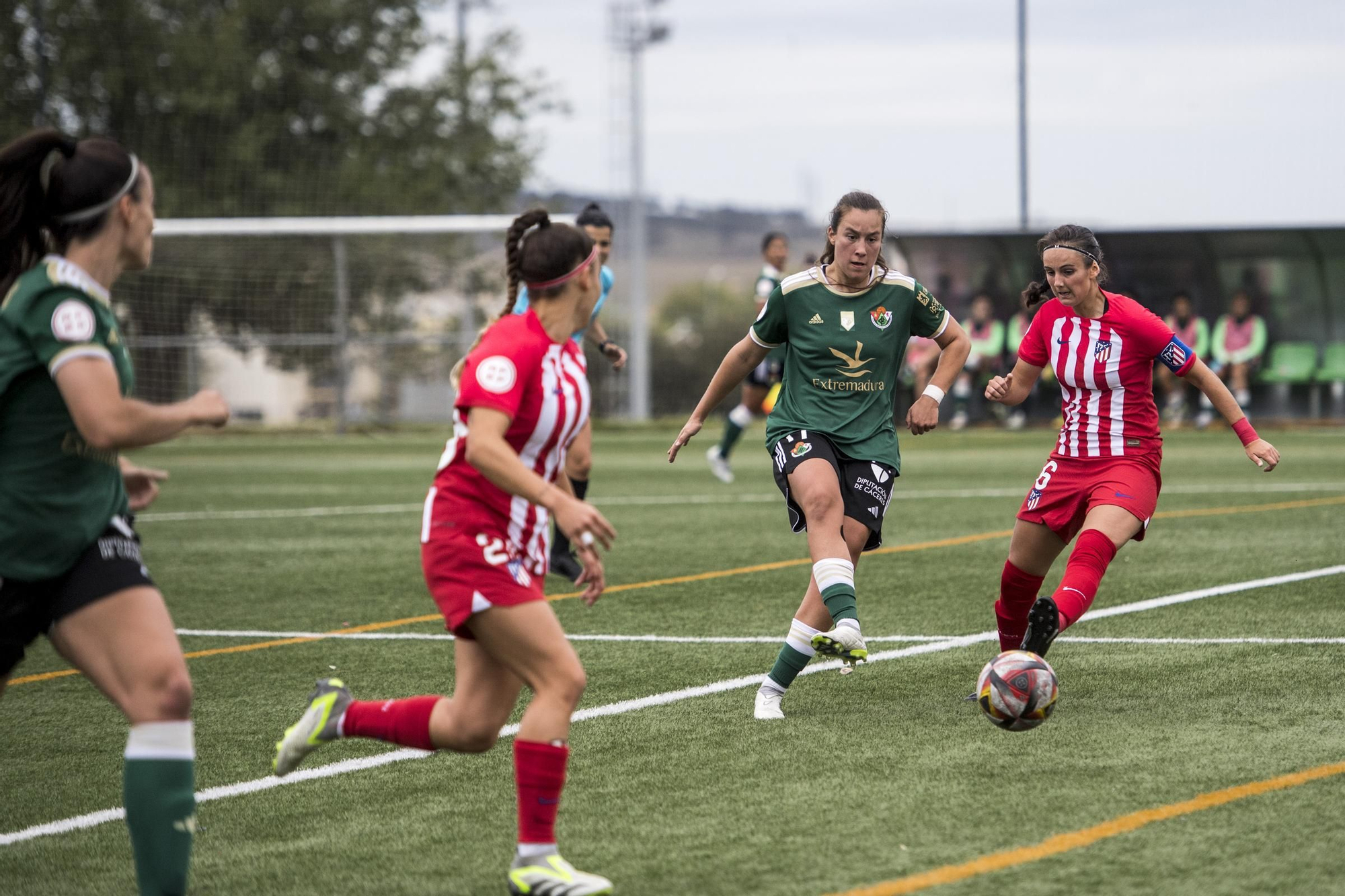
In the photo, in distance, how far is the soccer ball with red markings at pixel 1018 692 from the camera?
5094 mm

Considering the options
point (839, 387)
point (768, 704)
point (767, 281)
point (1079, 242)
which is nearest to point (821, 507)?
point (839, 387)

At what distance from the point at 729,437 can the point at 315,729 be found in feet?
40.3

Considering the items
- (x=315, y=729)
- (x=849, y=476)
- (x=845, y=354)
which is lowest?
(x=315, y=729)

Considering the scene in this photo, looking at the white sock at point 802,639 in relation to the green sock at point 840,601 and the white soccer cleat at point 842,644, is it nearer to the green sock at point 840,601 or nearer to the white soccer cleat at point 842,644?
the green sock at point 840,601

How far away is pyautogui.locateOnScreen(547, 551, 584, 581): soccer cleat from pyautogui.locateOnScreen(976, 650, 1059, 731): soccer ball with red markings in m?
4.38

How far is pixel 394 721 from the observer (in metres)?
4.27

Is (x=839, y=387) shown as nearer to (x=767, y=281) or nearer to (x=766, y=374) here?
(x=767, y=281)

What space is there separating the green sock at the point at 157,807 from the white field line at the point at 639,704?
1.03 m

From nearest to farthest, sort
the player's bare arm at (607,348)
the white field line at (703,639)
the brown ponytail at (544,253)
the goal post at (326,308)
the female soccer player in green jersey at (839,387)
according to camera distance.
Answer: the brown ponytail at (544,253), the female soccer player in green jersey at (839,387), the white field line at (703,639), the player's bare arm at (607,348), the goal post at (326,308)

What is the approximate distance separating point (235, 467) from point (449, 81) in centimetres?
1709

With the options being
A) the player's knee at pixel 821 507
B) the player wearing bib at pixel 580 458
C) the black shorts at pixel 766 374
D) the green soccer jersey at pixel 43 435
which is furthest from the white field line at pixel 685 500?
the green soccer jersey at pixel 43 435

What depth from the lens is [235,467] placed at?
66.0 ft

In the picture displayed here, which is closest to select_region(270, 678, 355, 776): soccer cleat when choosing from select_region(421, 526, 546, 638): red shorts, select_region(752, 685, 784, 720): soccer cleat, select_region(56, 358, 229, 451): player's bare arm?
select_region(421, 526, 546, 638): red shorts

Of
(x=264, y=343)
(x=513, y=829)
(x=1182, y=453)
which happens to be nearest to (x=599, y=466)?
(x=1182, y=453)
